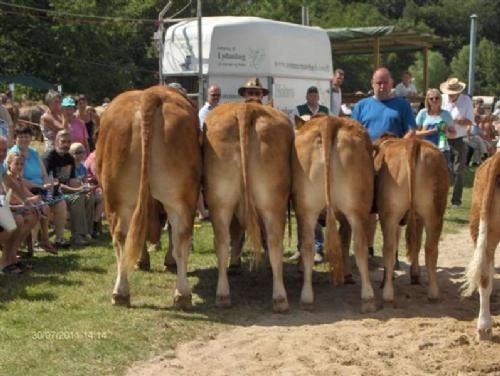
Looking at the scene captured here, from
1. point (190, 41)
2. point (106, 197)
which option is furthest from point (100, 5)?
point (106, 197)

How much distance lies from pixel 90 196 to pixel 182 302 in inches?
145

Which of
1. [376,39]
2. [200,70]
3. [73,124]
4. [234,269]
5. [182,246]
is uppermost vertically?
[376,39]

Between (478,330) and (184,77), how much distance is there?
10047mm

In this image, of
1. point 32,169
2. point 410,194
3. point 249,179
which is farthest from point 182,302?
point 32,169

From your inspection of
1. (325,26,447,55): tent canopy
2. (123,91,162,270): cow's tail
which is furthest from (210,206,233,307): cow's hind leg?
(325,26,447,55): tent canopy

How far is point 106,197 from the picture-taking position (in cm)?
Answer: 654

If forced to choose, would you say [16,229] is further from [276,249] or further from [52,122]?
[52,122]

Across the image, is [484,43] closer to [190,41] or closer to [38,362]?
[190,41]

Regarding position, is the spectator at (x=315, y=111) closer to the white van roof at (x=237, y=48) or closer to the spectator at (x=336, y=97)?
the spectator at (x=336, y=97)

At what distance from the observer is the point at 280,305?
256 inches

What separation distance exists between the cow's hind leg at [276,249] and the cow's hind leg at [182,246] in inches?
26.3

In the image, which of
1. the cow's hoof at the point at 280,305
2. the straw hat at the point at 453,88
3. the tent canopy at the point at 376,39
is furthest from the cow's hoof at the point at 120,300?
the tent canopy at the point at 376,39

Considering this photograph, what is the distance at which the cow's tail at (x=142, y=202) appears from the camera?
6.20 metres

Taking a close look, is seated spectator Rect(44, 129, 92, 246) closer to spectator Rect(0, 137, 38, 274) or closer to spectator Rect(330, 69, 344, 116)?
spectator Rect(0, 137, 38, 274)
